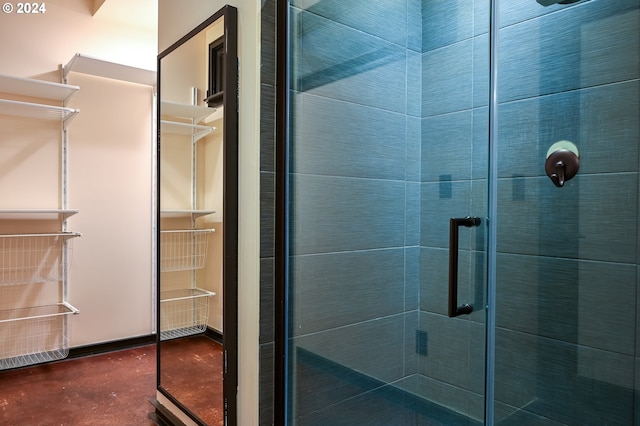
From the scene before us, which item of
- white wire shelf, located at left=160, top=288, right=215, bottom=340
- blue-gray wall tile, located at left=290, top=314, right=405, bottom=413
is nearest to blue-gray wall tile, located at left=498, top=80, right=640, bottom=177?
blue-gray wall tile, located at left=290, top=314, right=405, bottom=413

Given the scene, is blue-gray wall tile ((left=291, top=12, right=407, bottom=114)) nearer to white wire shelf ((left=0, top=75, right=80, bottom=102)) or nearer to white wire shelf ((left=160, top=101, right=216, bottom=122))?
white wire shelf ((left=160, top=101, right=216, bottom=122))

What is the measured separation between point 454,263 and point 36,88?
2732mm

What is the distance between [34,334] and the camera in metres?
2.85

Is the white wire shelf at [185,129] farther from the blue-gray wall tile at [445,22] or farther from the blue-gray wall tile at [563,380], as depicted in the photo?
the blue-gray wall tile at [563,380]

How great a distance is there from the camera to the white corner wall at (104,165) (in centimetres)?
289

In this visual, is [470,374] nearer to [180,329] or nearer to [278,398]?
[278,398]

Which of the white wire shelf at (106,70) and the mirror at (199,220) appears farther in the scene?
the white wire shelf at (106,70)

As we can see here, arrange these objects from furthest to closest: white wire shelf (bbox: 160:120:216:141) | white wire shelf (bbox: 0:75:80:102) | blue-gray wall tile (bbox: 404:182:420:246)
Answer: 1. white wire shelf (bbox: 0:75:80:102)
2. blue-gray wall tile (bbox: 404:182:420:246)
3. white wire shelf (bbox: 160:120:216:141)

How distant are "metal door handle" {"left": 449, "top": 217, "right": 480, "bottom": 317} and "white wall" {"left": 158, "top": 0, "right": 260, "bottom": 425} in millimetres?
637

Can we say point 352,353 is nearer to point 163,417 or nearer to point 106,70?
point 163,417

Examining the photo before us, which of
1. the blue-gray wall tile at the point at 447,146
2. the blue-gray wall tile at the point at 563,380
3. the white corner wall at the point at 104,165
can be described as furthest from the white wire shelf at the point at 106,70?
the blue-gray wall tile at the point at 563,380

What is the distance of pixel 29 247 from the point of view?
2.83 metres

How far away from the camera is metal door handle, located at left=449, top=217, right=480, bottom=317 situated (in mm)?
1408

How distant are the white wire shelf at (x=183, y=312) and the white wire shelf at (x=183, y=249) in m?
0.11
